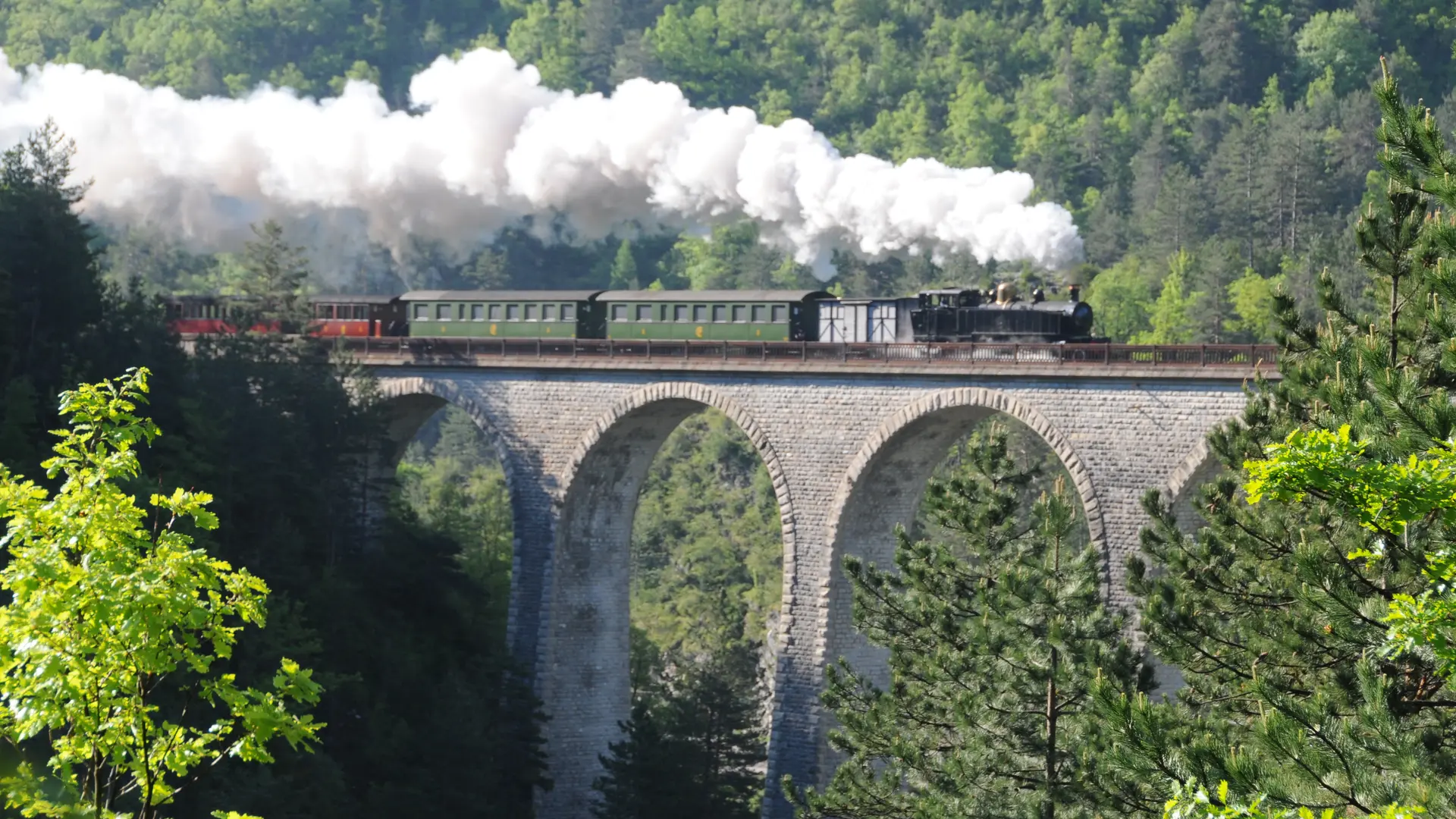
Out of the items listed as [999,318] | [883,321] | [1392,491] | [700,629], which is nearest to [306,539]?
[883,321]

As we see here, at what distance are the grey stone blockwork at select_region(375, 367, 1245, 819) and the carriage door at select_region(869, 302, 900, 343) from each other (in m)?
2.41

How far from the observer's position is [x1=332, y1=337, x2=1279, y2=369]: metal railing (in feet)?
113

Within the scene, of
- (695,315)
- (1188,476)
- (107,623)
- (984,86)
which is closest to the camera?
(107,623)

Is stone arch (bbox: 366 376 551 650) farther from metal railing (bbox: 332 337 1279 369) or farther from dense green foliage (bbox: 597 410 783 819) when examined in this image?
dense green foliage (bbox: 597 410 783 819)

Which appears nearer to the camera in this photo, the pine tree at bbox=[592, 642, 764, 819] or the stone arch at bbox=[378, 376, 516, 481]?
the pine tree at bbox=[592, 642, 764, 819]

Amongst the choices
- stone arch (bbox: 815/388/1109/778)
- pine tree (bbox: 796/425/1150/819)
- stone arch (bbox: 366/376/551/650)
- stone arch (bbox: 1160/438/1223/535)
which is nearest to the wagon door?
stone arch (bbox: 815/388/1109/778)

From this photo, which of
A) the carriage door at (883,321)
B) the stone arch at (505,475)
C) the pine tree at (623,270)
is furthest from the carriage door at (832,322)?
the pine tree at (623,270)

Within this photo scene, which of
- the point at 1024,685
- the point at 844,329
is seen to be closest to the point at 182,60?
the point at 844,329

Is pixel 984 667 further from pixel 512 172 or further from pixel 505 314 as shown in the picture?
pixel 512 172

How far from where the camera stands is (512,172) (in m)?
56.4

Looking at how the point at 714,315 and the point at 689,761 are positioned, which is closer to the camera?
the point at 689,761

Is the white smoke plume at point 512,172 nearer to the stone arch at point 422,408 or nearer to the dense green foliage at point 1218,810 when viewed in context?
the stone arch at point 422,408

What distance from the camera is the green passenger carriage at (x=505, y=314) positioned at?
47969 mm

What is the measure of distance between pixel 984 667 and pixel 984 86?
98.3 meters
